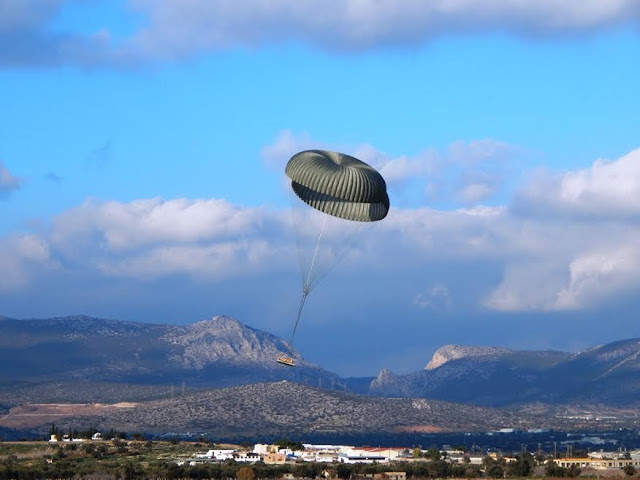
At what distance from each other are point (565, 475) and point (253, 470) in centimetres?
3408

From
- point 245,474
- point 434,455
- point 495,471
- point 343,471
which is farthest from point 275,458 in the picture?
point 245,474

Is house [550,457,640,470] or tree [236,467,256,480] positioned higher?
house [550,457,640,470]

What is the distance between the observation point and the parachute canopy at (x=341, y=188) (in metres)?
96.1

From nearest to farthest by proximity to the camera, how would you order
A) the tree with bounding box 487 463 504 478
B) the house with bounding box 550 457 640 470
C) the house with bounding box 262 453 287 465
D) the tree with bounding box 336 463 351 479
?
the tree with bounding box 336 463 351 479
the tree with bounding box 487 463 504 478
the house with bounding box 262 453 287 465
the house with bounding box 550 457 640 470

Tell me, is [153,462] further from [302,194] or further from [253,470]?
[302,194]

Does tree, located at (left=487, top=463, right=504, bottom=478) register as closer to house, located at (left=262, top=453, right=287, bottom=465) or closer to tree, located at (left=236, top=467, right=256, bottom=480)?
house, located at (left=262, top=453, right=287, bottom=465)

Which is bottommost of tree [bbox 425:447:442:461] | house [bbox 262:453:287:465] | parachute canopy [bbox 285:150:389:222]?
house [bbox 262:453:287:465]

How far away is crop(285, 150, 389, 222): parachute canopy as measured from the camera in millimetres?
96062

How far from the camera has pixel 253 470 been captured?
14500cm

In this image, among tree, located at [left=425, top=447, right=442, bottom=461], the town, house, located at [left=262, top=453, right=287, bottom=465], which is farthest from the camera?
tree, located at [left=425, top=447, right=442, bottom=461]

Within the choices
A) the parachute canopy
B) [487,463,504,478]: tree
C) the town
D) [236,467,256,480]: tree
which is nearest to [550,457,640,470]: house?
the town

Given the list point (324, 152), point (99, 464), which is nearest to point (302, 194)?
point (324, 152)

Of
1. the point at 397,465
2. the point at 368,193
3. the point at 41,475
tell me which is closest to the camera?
the point at 368,193

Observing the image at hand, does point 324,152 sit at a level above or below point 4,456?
above
